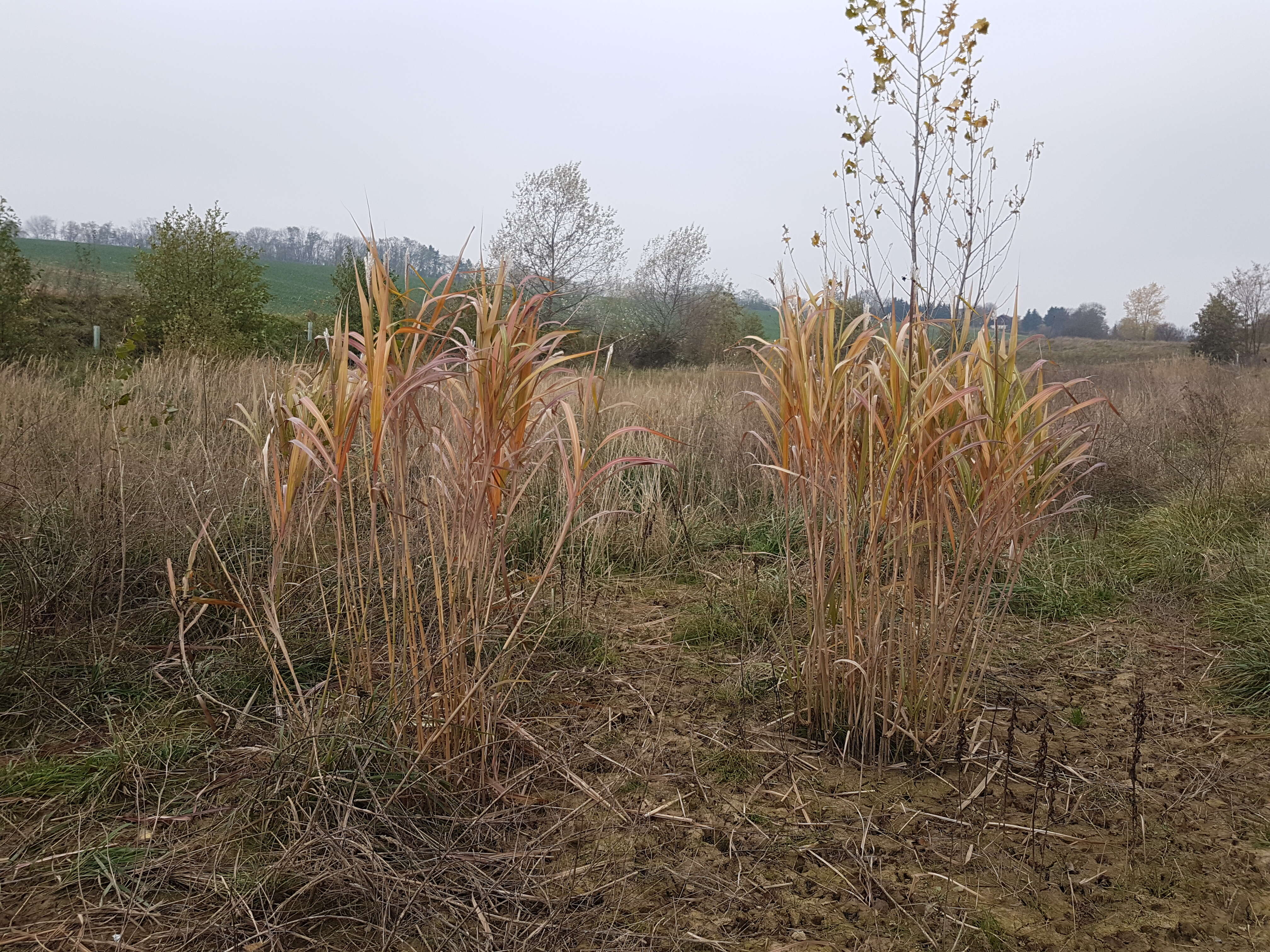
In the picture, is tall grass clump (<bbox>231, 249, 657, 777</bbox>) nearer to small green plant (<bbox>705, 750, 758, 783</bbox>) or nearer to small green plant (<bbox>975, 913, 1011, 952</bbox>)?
small green plant (<bbox>705, 750, 758, 783</bbox>)

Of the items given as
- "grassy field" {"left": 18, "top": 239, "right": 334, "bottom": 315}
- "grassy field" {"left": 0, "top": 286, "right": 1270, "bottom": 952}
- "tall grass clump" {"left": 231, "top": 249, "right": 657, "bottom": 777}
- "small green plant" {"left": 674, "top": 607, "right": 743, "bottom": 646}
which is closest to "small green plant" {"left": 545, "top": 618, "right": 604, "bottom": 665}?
"grassy field" {"left": 0, "top": 286, "right": 1270, "bottom": 952}

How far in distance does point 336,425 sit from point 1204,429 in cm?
742

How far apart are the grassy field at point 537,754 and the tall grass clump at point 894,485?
131 millimetres

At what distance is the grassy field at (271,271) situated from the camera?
30047 mm

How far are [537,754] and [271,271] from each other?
176 feet

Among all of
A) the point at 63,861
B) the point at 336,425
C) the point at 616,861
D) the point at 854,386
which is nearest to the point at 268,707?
the point at 63,861

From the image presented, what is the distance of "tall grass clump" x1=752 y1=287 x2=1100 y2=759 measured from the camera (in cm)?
196

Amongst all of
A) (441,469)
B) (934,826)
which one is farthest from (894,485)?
(441,469)

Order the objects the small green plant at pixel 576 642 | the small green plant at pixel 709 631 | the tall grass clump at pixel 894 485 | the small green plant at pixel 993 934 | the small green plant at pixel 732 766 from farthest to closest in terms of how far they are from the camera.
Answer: the small green plant at pixel 709 631 → the small green plant at pixel 576 642 → the small green plant at pixel 732 766 → the tall grass clump at pixel 894 485 → the small green plant at pixel 993 934

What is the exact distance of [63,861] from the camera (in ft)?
5.33

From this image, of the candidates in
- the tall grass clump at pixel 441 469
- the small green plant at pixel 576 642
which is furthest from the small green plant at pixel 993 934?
the small green plant at pixel 576 642

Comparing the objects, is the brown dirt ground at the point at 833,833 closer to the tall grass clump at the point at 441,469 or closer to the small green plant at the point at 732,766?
the small green plant at the point at 732,766

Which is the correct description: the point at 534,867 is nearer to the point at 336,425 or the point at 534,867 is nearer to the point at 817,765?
the point at 817,765

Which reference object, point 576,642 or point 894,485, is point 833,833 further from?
point 576,642
